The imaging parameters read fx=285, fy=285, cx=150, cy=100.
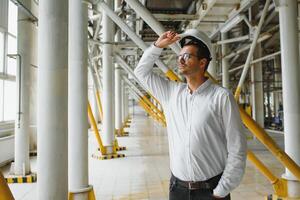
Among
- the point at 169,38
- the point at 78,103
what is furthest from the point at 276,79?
the point at 169,38

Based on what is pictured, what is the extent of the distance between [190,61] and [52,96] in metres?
1.68

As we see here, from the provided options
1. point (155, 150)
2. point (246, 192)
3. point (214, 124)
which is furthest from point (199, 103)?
point (155, 150)

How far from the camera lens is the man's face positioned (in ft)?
6.63

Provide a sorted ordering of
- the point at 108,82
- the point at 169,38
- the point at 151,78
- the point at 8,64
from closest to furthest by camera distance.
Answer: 1. the point at 169,38
2. the point at 151,78
3. the point at 8,64
4. the point at 108,82

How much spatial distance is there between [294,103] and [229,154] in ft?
10.8

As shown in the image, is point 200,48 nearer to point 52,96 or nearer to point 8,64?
point 52,96

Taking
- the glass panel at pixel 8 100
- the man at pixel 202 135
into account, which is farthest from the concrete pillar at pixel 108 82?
the man at pixel 202 135

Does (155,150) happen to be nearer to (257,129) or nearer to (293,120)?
(293,120)

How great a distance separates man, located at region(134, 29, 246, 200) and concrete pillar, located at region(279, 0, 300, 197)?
123 inches

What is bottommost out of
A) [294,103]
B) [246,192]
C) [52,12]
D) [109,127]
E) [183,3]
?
[246,192]

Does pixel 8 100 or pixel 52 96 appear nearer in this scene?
pixel 52 96

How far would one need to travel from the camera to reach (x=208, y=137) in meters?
1.96

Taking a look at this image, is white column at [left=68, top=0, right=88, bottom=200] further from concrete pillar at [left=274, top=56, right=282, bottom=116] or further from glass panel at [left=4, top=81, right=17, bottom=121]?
concrete pillar at [left=274, top=56, right=282, bottom=116]

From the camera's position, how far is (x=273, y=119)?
18.9 m
